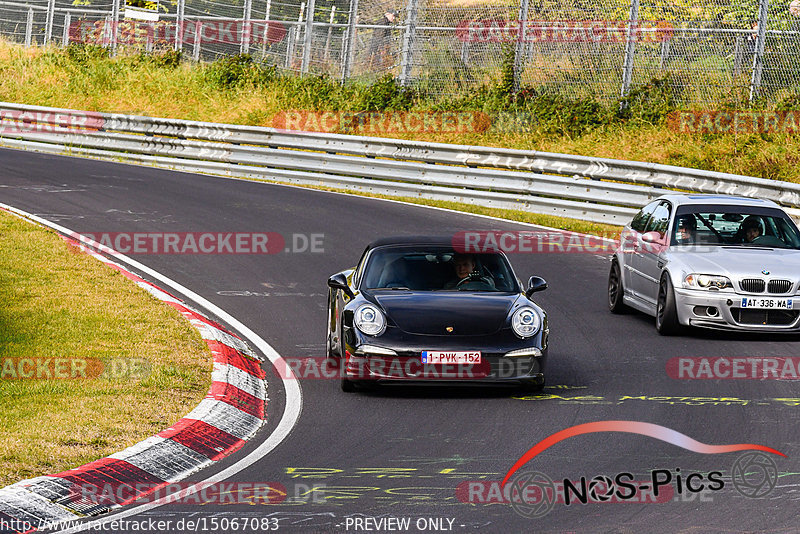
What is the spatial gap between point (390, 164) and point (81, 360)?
1483cm

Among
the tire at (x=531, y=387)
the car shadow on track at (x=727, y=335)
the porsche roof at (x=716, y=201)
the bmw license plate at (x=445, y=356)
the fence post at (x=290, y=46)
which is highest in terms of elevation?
the fence post at (x=290, y=46)

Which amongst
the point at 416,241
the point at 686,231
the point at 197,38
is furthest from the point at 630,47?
the point at 197,38

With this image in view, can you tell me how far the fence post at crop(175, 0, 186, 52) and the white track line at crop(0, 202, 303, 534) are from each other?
21509mm

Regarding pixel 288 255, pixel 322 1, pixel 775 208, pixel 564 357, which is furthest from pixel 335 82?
pixel 564 357

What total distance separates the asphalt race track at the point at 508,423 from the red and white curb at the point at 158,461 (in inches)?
8.3

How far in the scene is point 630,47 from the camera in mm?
26281

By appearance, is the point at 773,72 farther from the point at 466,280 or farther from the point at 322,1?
the point at 466,280

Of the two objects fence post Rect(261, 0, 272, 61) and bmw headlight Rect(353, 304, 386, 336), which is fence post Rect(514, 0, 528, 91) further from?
bmw headlight Rect(353, 304, 386, 336)

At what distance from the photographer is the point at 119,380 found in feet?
31.8

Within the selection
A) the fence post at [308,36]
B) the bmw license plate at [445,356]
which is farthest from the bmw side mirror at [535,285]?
the fence post at [308,36]

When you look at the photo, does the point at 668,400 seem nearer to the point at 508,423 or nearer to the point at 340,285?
the point at 508,423

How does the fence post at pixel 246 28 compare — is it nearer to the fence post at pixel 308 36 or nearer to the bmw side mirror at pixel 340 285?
the fence post at pixel 308 36

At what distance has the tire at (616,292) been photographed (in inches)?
553

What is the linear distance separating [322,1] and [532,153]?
1312 cm
